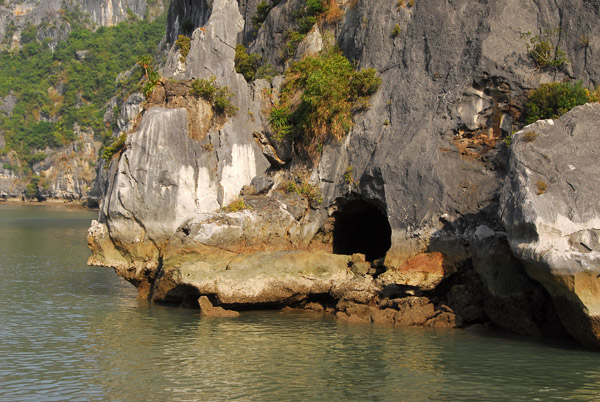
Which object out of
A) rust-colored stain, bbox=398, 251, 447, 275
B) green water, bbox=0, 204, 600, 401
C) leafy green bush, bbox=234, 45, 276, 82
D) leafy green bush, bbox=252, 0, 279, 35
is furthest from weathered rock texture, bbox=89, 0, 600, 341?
leafy green bush, bbox=252, 0, 279, 35

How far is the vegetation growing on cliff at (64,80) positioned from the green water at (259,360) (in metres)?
88.0

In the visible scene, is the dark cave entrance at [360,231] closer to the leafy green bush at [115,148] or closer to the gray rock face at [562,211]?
the gray rock face at [562,211]

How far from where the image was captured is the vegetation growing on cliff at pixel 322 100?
2217 centimetres

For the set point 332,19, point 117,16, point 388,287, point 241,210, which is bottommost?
point 388,287

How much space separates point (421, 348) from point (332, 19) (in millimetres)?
16614

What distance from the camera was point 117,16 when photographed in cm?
13925

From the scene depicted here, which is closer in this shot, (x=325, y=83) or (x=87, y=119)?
(x=325, y=83)

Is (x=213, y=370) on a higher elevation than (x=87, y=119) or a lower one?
lower

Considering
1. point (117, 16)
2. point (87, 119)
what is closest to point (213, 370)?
point (87, 119)

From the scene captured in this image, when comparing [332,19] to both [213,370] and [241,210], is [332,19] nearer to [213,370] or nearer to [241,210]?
[241,210]

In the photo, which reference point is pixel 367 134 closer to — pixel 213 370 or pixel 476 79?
pixel 476 79

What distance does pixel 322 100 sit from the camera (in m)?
22.4

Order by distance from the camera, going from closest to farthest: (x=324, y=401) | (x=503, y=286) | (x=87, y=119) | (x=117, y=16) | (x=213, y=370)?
(x=324, y=401) < (x=213, y=370) < (x=503, y=286) < (x=87, y=119) < (x=117, y=16)

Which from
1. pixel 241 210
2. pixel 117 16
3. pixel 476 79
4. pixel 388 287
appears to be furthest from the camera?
pixel 117 16
